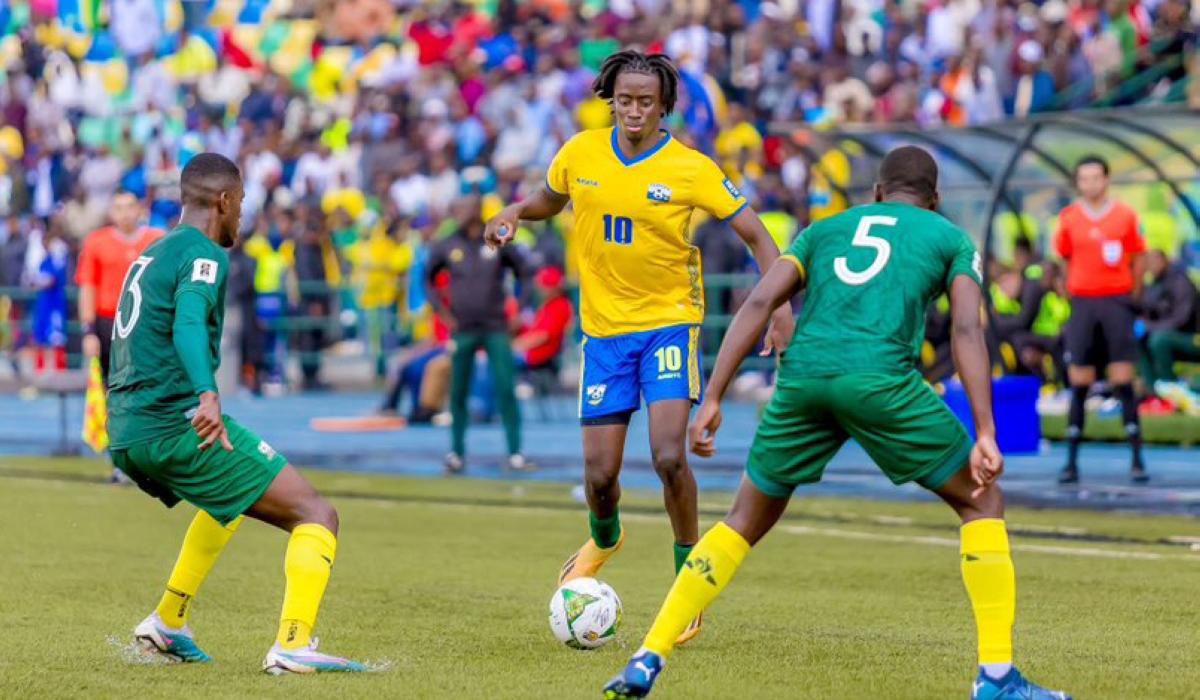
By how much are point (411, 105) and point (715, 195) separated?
2455cm

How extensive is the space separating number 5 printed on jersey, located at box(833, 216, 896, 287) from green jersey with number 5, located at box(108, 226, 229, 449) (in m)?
2.22

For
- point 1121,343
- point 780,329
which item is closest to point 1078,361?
point 1121,343

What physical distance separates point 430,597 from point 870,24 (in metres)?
18.7

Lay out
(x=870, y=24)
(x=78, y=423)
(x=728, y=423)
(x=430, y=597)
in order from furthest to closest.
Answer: (x=870, y=24), (x=78, y=423), (x=728, y=423), (x=430, y=597)

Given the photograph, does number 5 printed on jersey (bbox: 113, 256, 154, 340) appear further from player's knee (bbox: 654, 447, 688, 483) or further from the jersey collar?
player's knee (bbox: 654, 447, 688, 483)

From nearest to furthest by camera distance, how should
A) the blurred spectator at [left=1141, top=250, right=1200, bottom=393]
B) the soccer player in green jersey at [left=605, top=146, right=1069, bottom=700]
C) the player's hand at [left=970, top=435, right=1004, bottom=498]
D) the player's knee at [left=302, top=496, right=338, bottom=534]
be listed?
the player's hand at [left=970, top=435, right=1004, bottom=498] → the soccer player in green jersey at [left=605, top=146, right=1069, bottom=700] → the player's knee at [left=302, top=496, right=338, bottom=534] → the blurred spectator at [left=1141, top=250, right=1200, bottom=393]

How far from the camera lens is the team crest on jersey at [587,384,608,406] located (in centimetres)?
884

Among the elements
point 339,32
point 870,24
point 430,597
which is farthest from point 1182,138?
point 339,32

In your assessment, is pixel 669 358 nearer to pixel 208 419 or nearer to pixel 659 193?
pixel 659 193

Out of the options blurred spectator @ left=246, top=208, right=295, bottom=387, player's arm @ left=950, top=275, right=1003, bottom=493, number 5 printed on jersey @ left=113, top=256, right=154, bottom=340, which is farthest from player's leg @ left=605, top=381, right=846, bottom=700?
blurred spectator @ left=246, top=208, right=295, bottom=387

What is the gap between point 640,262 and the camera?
878 cm

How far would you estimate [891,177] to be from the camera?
7062 mm

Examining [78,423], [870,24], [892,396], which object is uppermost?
[870,24]

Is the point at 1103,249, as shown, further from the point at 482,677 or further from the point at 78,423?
the point at 78,423
